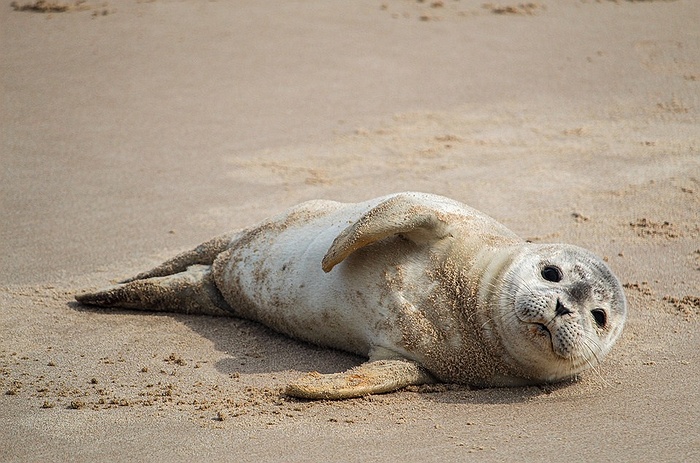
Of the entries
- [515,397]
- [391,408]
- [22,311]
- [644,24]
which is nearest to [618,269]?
[515,397]

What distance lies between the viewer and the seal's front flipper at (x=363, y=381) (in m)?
3.81

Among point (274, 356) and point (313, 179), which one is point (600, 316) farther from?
point (313, 179)

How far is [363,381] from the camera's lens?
3861mm

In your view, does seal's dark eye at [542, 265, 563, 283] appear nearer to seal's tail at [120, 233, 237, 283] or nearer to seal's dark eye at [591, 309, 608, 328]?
seal's dark eye at [591, 309, 608, 328]

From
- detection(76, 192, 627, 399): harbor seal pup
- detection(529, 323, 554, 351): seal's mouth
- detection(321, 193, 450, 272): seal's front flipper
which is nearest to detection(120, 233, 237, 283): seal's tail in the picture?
detection(76, 192, 627, 399): harbor seal pup

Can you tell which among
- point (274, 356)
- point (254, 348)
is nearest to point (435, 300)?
point (274, 356)

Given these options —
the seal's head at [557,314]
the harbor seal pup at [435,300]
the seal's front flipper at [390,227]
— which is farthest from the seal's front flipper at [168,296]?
the seal's head at [557,314]

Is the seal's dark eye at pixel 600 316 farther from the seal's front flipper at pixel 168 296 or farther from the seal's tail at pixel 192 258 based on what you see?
the seal's tail at pixel 192 258

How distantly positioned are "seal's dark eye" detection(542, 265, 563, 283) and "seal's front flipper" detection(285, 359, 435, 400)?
67 centimetres

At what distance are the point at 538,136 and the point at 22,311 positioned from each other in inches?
161

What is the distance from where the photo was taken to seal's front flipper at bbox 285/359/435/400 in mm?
3807

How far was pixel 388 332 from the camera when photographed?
4.11 metres

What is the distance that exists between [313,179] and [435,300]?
263 centimetres

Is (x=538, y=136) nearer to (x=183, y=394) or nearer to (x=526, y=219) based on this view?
(x=526, y=219)
